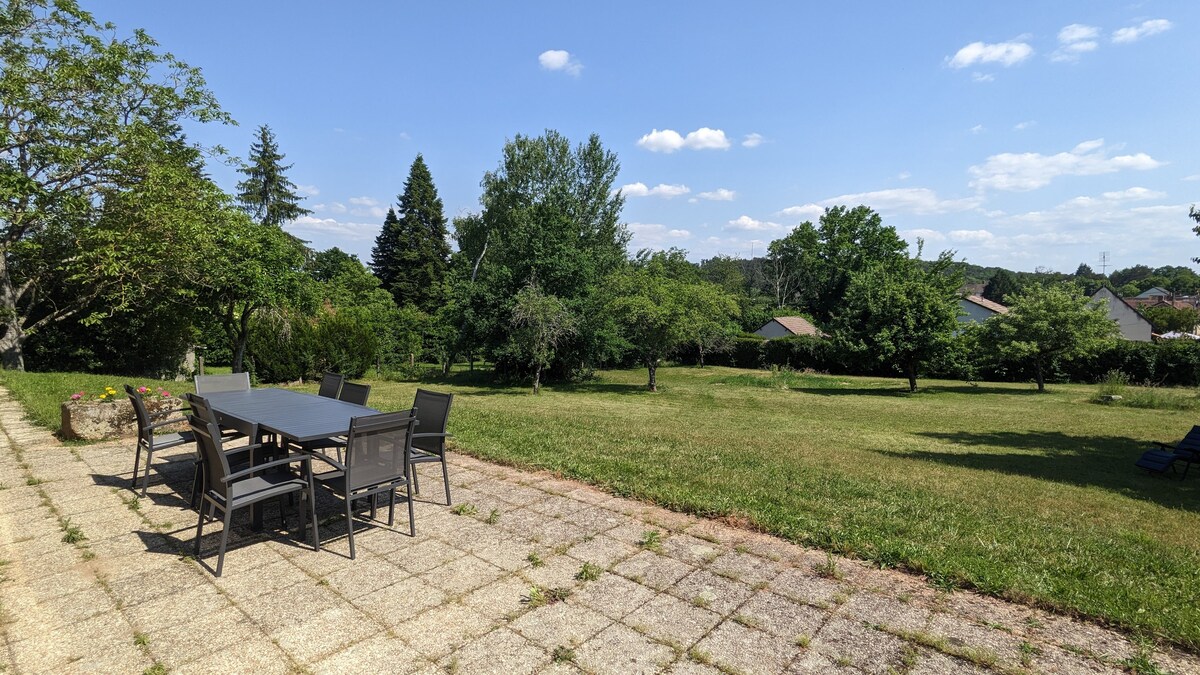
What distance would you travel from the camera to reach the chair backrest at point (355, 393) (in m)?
5.67

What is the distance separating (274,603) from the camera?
2.77 metres

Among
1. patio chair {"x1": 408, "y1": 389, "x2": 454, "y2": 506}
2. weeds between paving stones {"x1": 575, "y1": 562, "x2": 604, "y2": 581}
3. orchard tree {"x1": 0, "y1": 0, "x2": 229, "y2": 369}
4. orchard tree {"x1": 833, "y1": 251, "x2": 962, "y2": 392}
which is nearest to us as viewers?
weeds between paving stones {"x1": 575, "y1": 562, "x2": 604, "y2": 581}

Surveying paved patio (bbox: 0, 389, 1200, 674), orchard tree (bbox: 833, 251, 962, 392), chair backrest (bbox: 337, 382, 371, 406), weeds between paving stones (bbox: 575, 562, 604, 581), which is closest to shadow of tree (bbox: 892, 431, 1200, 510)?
paved patio (bbox: 0, 389, 1200, 674)

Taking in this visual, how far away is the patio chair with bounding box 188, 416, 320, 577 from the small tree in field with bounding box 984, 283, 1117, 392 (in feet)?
82.9

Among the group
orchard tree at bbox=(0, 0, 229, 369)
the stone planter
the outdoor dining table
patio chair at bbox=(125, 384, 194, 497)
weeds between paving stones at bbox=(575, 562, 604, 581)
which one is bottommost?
weeds between paving stones at bbox=(575, 562, 604, 581)

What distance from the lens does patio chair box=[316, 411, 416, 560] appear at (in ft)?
11.2

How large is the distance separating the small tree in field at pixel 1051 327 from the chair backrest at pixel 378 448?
24703 mm

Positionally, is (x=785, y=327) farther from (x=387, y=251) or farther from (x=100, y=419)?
(x=100, y=419)

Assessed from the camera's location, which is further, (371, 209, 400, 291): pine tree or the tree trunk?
(371, 209, 400, 291): pine tree

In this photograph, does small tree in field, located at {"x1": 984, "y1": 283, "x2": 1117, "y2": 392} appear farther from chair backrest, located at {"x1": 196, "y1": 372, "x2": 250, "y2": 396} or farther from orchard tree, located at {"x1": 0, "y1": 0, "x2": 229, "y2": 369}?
orchard tree, located at {"x1": 0, "y1": 0, "x2": 229, "y2": 369}

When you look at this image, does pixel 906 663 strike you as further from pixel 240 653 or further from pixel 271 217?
pixel 271 217

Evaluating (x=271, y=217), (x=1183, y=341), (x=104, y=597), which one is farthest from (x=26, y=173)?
(x=1183, y=341)

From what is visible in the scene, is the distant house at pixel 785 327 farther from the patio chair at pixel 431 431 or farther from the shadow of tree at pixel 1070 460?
the patio chair at pixel 431 431

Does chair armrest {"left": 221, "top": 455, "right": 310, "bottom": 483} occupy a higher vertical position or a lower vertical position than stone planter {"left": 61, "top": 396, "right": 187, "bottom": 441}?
higher
